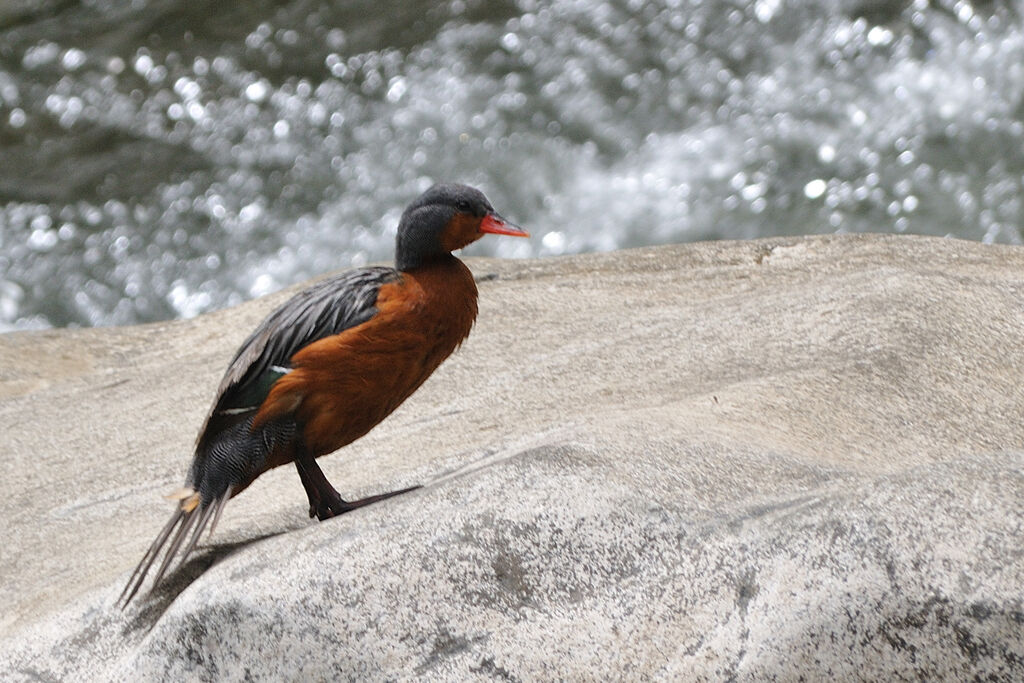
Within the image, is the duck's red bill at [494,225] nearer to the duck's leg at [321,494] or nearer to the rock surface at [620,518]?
the rock surface at [620,518]

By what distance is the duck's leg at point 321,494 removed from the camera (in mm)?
2666

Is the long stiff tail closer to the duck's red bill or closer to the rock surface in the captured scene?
the rock surface

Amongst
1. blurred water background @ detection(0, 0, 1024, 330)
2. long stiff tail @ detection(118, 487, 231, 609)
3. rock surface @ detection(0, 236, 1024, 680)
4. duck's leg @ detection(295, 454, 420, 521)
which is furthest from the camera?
blurred water background @ detection(0, 0, 1024, 330)

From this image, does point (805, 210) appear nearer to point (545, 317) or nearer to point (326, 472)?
point (545, 317)

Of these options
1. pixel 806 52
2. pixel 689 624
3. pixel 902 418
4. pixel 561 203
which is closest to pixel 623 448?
pixel 689 624

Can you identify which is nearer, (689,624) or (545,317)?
(689,624)

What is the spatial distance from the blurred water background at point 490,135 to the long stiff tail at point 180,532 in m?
5.21

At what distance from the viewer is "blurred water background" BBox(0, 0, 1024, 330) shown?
25.7 ft

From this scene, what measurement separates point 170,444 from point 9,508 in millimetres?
497

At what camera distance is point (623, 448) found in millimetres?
2578

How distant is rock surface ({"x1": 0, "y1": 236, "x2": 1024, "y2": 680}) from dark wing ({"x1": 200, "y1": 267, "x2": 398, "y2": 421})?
0.30 m

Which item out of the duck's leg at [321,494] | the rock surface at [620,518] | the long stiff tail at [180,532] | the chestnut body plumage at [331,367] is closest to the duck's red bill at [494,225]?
the chestnut body plumage at [331,367]

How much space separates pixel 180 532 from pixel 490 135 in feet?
19.4

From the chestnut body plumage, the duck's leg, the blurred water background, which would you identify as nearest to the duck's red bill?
the chestnut body plumage
